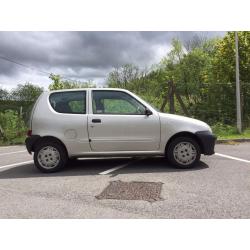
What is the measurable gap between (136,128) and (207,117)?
755 centimetres

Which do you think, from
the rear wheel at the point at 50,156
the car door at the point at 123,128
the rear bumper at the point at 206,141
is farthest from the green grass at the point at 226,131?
the rear wheel at the point at 50,156

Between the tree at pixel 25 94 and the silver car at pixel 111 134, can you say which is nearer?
the silver car at pixel 111 134

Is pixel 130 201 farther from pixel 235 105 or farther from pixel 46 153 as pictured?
pixel 235 105

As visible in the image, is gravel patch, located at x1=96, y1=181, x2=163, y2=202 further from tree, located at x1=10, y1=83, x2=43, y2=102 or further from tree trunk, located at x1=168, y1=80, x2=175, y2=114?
tree, located at x1=10, y1=83, x2=43, y2=102

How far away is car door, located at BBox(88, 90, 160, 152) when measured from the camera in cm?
591

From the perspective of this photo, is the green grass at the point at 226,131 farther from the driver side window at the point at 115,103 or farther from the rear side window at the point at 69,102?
the rear side window at the point at 69,102

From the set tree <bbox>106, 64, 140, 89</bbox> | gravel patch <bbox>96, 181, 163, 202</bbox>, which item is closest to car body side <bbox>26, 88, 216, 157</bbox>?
gravel patch <bbox>96, 181, 163, 202</bbox>

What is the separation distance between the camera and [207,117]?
12.7 meters

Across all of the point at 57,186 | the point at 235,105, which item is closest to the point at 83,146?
the point at 57,186

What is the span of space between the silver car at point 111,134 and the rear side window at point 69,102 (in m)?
0.02

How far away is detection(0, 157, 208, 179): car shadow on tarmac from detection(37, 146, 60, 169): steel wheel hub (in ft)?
0.66

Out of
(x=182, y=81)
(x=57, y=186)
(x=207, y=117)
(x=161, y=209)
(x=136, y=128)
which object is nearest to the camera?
(x=161, y=209)

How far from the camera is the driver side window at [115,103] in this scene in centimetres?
600

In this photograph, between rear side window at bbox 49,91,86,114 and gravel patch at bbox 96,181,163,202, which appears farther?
rear side window at bbox 49,91,86,114
